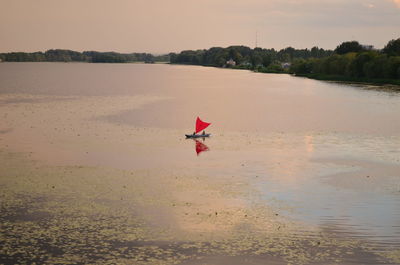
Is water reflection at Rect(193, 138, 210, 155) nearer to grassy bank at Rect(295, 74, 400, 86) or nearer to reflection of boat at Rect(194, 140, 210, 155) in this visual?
reflection of boat at Rect(194, 140, 210, 155)

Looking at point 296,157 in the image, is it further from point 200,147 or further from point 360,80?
point 360,80

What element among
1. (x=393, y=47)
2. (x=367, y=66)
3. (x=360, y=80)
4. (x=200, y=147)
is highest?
(x=393, y=47)

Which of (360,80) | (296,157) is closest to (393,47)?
(360,80)

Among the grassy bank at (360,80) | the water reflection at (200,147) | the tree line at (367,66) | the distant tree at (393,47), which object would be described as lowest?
the water reflection at (200,147)

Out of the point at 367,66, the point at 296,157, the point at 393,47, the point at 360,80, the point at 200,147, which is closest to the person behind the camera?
the point at 296,157

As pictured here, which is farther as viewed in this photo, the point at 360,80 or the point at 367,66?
the point at 360,80

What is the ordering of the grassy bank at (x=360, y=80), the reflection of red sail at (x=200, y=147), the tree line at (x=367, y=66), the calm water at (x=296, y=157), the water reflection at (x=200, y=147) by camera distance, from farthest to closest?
the tree line at (x=367, y=66), the grassy bank at (x=360, y=80), the reflection of red sail at (x=200, y=147), the water reflection at (x=200, y=147), the calm water at (x=296, y=157)

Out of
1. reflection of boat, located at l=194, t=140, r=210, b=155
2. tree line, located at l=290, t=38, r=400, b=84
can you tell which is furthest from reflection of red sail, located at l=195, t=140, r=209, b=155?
tree line, located at l=290, t=38, r=400, b=84

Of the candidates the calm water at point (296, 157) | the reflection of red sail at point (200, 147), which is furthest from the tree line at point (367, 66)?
the reflection of red sail at point (200, 147)

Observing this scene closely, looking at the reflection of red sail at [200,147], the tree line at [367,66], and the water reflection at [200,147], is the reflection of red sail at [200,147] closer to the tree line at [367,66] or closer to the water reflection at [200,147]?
the water reflection at [200,147]

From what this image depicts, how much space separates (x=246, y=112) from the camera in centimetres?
8519

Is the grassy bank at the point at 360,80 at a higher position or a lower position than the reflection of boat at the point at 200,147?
higher

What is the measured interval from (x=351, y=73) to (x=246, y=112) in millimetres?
100190

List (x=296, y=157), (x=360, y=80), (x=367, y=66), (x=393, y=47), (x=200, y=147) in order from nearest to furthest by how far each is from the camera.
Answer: (x=296, y=157)
(x=200, y=147)
(x=367, y=66)
(x=360, y=80)
(x=393, y=47)
